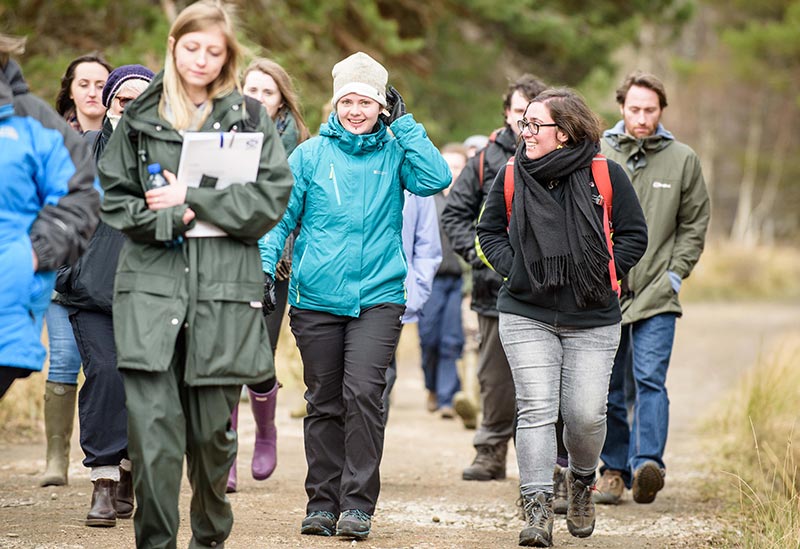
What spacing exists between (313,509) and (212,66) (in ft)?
7.83

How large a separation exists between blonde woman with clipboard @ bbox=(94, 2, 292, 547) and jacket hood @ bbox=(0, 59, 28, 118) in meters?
0.40

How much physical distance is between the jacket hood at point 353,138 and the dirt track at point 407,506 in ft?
6.09

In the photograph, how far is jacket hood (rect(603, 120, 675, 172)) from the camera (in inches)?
305

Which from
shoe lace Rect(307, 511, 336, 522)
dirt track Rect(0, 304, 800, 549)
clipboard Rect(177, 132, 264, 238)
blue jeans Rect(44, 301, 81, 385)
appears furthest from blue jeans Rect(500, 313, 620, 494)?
blue jeans Rect(44, 301, 81, 385)

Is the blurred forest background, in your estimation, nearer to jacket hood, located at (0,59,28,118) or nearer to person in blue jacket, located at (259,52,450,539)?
person in blue jacket, located at (259,52,450,539)

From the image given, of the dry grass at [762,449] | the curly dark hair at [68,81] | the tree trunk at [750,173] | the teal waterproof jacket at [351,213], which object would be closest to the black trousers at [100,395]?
the teal waterproof jacket at [351,213]

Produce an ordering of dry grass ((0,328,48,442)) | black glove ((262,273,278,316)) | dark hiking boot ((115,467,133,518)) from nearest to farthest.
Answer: black glove ((262,273,278,316))
dark hiking boot ((115,467,133,518))
dry grass ((0,328,48,442))

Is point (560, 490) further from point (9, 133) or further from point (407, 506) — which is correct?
point (9, 133)

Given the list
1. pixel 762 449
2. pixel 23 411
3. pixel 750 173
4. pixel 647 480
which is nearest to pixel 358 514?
pixel 647 480

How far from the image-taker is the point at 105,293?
19.9ft

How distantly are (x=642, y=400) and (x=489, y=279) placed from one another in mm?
1256

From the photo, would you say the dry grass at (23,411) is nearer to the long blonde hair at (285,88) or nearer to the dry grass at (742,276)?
the long blonde hair at (285,88)

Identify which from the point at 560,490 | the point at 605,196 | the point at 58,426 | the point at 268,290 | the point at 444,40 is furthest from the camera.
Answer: the point at 444,40

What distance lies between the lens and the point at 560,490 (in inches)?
288
